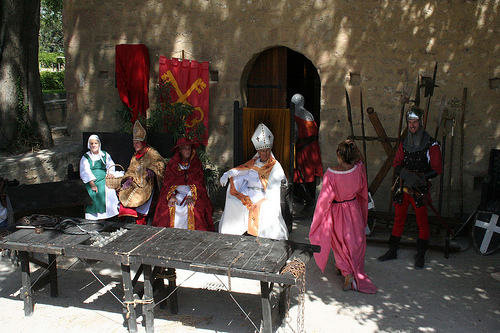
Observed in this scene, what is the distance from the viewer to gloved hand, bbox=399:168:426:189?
5199mm

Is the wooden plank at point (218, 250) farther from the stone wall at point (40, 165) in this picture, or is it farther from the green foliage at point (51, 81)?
the green foliage at point (51, 81)

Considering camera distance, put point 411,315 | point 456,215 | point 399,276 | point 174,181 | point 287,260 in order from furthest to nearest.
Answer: point 456,215, point 174,181, point 399,276, point 411,315, point 287,260

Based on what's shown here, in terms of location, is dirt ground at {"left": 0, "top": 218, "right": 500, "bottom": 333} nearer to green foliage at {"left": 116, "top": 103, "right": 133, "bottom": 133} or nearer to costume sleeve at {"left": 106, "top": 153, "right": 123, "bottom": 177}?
costume sleeve at {"left": 106, "top": 153, "right": 123, "bottom": 177}

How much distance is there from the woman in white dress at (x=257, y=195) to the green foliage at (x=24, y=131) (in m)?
3.67

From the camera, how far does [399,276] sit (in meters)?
5.09

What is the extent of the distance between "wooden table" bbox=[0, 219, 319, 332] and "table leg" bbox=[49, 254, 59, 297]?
27 cm

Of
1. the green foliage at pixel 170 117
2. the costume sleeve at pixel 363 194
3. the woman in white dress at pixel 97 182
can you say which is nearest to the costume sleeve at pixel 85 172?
the woman in white dress at pixel 97 182

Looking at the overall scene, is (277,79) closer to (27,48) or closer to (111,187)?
(111,187)

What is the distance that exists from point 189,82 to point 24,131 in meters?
2.70

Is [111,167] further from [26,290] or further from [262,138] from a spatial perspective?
[26,290]

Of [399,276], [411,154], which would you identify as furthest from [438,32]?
[399,276]

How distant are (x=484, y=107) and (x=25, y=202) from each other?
19.0ft

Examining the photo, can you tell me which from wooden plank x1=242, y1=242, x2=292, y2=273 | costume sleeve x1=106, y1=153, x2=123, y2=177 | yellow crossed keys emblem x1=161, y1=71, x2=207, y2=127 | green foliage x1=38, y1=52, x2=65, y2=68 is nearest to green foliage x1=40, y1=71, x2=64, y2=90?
green foliage x1=38, y1=52, x2=65, y2=68

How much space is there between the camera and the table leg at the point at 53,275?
4.59 metres
